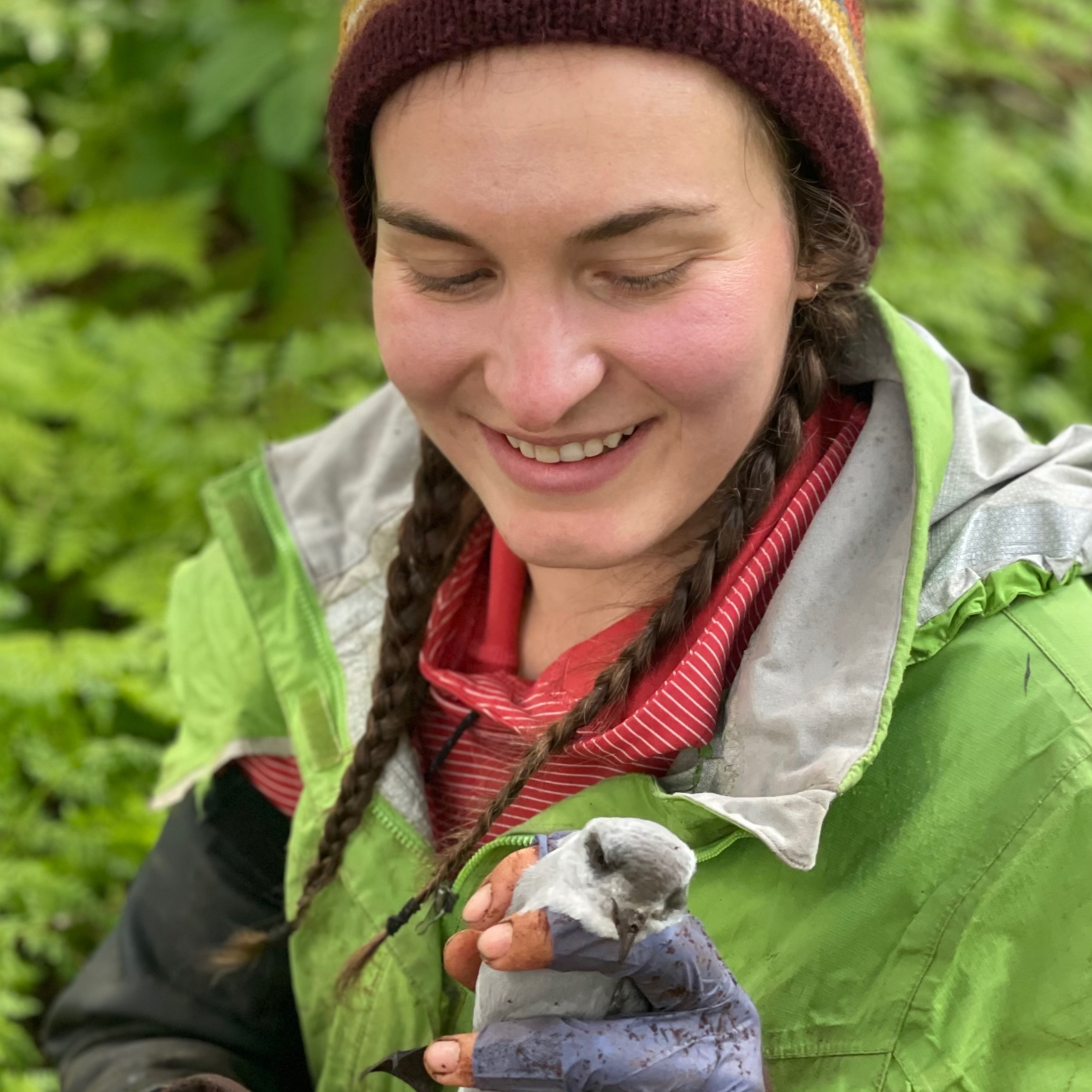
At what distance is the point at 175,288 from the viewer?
5102 millimetres

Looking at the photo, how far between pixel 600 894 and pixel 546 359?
2.24 ft

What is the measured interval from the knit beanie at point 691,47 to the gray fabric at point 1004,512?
387mm

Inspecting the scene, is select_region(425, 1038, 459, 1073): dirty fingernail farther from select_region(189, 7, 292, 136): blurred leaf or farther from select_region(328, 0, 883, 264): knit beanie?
select_region(189, 7, 292, 136): blurred leaf

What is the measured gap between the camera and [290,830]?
2.24m

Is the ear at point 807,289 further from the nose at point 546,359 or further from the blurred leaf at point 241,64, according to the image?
the blurred leaf at point 241,64

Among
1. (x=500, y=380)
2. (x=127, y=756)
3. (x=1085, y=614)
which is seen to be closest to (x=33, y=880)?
(x=127, y=756)

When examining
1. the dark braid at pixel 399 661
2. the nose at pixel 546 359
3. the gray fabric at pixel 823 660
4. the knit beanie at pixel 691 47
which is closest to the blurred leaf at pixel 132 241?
the dark braid at pixel 399 661

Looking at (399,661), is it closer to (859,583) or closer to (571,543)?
(571,543)

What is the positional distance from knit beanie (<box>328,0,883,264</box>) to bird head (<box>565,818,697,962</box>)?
914 millimetres

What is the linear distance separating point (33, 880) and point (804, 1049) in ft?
7.02

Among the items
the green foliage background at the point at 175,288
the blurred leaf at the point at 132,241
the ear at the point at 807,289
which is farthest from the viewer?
the blurred leaf at the point at 132,241

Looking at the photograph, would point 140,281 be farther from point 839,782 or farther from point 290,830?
point 839,782

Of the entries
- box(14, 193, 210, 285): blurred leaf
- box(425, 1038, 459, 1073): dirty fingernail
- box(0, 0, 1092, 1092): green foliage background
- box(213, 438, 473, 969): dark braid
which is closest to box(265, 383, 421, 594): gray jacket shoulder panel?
box(213, 438, 473, 969): dark braid

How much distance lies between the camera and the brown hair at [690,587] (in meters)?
1.72
